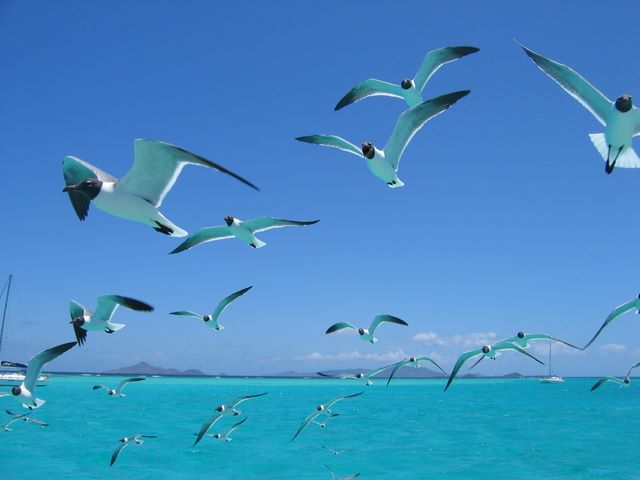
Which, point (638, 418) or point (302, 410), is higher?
point (638, 418)

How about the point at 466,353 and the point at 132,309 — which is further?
the point at 466,353

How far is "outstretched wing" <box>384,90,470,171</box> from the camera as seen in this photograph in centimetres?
1036

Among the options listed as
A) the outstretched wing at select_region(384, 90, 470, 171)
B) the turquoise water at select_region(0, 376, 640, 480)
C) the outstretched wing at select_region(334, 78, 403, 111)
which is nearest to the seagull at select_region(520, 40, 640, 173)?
the outstretched wing at select_region(384, 90, 470, 171)

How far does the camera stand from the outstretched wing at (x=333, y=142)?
1181 cm

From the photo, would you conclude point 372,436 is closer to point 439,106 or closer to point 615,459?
point 615,459

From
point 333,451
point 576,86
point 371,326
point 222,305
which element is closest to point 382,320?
point 371,326

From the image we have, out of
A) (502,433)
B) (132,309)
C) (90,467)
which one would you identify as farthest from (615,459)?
(132,309)

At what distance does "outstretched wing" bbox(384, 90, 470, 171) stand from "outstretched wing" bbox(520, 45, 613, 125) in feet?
5.55

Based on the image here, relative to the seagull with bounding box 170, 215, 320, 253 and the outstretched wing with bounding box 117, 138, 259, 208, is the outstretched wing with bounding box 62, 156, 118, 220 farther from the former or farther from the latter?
the seagull with bounding box 170, 215, 320, 253

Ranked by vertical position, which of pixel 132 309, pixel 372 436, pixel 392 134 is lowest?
pixel 372 436

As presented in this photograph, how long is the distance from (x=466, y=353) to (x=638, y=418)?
5354cm

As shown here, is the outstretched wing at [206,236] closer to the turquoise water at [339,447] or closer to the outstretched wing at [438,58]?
the outstretched wing at [438,58]

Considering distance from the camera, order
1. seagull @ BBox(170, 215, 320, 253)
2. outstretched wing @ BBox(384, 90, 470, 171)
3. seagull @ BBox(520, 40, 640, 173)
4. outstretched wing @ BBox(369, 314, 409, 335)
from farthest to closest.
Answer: outstretched wing @ BBox(369, 314, 409, 335)
seagull @ BBox(170, 215, 320, 253)
outstretched wing @ BBox(384, 90, 470, 171)
seagull @ BBox(520, 40, 640, 173)

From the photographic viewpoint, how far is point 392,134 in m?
11.2
